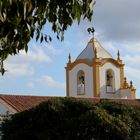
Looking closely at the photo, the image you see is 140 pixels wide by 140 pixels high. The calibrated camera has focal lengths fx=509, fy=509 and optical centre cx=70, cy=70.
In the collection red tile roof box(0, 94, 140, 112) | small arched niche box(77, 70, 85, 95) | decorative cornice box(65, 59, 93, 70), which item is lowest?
red tile roof box(0, 94, 140, 112)

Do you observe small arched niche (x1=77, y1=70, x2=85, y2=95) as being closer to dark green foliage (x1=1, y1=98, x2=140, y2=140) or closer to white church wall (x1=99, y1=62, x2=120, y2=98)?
white church wall (x1=99, y1=62, x2=120, y2=98)

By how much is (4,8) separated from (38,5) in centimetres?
44

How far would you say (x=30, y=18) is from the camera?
475cm

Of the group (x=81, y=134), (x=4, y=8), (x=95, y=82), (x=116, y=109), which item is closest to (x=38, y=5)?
(x=4, y=8)

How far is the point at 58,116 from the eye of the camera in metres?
20.1

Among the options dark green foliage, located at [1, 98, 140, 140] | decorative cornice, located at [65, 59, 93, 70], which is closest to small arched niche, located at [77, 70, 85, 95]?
decorative cornice, located at [65, 59, 93, 70]

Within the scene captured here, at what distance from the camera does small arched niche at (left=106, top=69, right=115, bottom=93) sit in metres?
39.7

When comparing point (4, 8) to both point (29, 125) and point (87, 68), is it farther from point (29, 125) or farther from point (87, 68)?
point (87, 68)

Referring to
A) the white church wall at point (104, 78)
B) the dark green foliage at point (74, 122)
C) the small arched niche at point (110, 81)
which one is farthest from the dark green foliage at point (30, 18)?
the small arched niche at point (110, 81)

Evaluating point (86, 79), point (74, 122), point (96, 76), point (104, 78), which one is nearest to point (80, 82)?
point (86, 79)

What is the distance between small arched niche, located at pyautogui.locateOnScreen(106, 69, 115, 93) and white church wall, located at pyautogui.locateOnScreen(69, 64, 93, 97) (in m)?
1.34

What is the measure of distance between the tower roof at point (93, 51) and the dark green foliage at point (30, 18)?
35815mm

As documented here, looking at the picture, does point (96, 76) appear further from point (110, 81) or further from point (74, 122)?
point (74, 122)

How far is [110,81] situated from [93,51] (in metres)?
2.85
